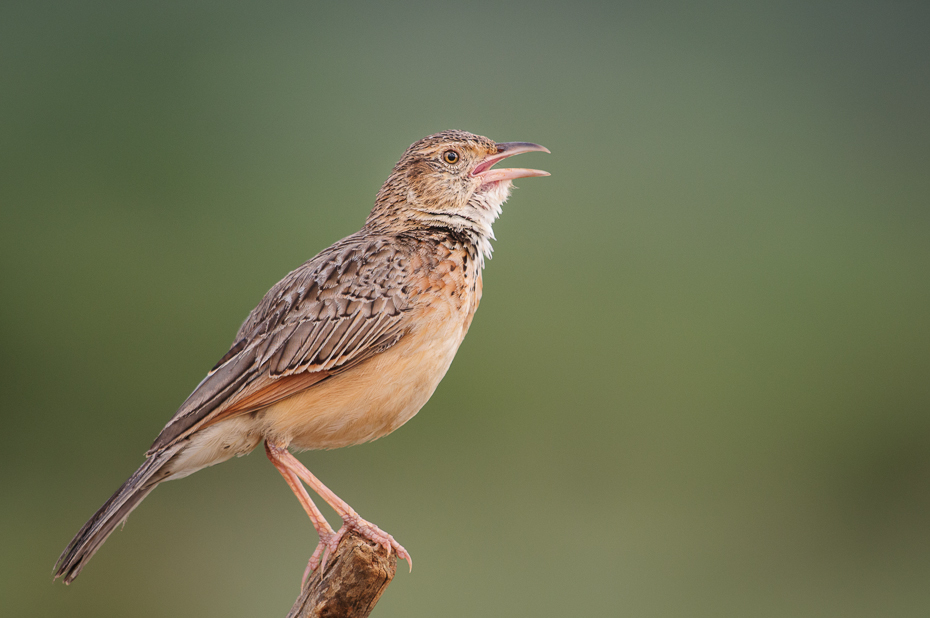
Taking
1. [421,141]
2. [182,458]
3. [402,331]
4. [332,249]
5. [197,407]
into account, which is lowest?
[182,458]

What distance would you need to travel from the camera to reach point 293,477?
463 cm

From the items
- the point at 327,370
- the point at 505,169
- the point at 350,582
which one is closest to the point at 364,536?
the point at 350,582

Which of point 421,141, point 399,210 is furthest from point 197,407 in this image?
point 421,141

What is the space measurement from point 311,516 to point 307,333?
1.02 meters

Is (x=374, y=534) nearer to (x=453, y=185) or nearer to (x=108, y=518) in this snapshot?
(x=108, y=518)

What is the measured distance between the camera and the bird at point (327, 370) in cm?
433

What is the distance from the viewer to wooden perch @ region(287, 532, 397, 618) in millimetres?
4258

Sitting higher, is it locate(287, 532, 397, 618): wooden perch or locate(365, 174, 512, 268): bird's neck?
locate(365, 174, 512, 268): bird's neck

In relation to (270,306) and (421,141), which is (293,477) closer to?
(270,306)

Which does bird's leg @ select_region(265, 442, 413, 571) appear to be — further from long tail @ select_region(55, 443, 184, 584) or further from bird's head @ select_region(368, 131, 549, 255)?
bird's head @ select_region(368, 131, 549, 255)

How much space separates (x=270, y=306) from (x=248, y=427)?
2.39ft

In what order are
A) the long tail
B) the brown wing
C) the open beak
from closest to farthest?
1. the long tail
2. the brown wing
3. the open beak

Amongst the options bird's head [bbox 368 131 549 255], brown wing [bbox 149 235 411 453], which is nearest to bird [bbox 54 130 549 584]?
brown wing [bbox 149 235 411 453]

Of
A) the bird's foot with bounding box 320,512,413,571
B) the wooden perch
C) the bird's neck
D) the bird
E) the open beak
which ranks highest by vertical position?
the open beak
